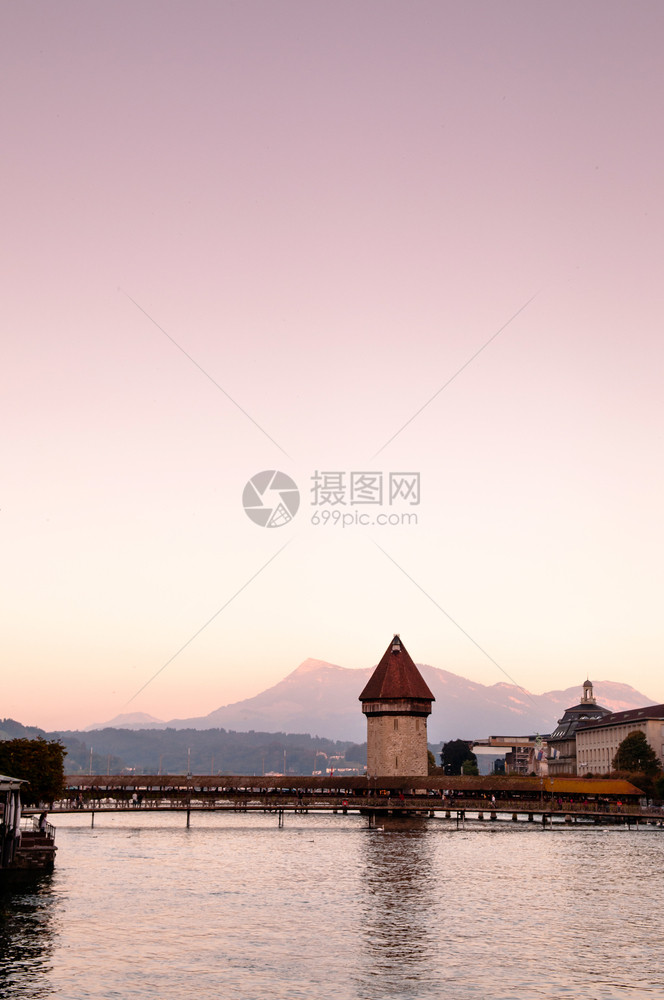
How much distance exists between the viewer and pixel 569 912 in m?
38.9

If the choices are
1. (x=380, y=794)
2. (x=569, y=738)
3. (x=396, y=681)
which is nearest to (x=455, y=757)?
(x=569, y=738)

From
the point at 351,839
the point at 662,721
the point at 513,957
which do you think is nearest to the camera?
the point at 513,957

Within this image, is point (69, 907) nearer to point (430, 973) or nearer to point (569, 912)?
point (430, 973)

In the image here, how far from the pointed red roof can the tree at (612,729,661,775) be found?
2660 centimetres

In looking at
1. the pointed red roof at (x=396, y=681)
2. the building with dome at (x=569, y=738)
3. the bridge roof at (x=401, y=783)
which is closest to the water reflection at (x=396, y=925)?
the bridge roof at (x=401, y=783)

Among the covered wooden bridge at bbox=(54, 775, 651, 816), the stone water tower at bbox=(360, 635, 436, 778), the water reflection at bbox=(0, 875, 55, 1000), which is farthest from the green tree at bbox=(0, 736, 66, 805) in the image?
the stone water tower at bbox=(360, 635, 436, 778)

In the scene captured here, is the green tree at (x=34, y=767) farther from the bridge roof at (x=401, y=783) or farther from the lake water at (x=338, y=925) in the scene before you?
the bridge roof at (x=401, y=783)

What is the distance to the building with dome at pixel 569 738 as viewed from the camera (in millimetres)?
167625

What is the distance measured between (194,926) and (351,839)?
3882 centimetres

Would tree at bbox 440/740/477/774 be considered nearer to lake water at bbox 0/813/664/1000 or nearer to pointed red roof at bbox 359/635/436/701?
pointed red roof at bbox 359/635/436/701

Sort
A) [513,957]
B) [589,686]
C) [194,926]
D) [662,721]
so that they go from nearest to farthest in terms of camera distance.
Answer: [513,957] < [194,926] < [662,721] < [589,686]

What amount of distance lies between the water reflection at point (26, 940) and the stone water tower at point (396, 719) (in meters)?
67.3

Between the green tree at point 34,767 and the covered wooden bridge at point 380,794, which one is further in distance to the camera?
the covered wooden bridge at point 380,794

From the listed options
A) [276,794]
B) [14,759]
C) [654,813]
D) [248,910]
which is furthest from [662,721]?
[248,910]
